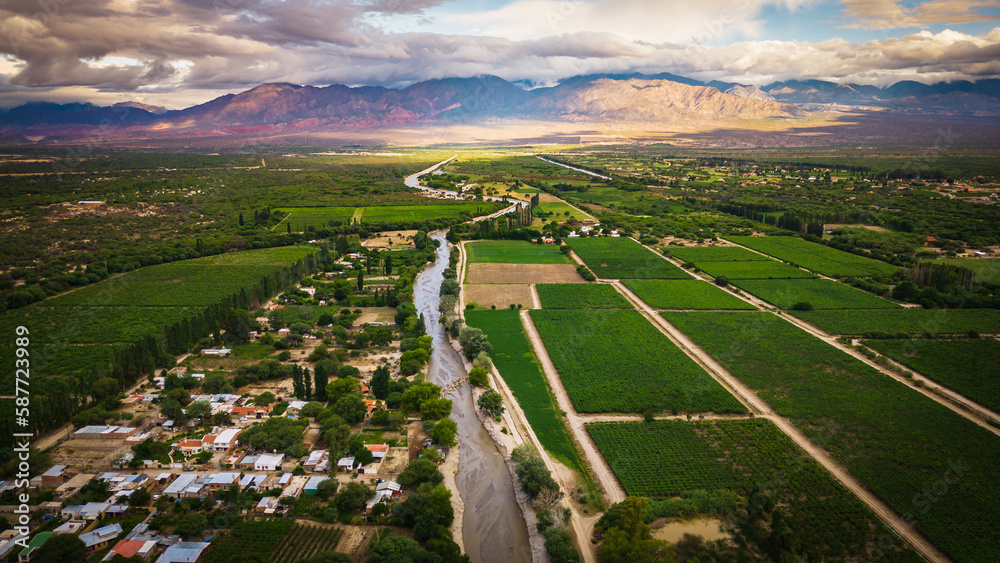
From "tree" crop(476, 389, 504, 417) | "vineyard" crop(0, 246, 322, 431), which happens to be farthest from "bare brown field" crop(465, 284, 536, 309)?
"vineyard" crop(0, 246, 322, 431)

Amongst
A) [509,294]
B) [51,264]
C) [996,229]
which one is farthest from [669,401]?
[996,229]

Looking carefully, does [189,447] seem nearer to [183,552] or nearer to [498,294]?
[183,552]

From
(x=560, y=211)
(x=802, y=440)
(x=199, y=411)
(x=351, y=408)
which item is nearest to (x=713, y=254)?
(x=560, y=211)

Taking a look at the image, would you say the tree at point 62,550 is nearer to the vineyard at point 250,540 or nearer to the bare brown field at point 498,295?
the vineyard at point 250,540

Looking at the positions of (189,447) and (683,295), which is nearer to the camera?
(189,447)

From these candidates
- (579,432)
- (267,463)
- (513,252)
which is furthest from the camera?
(513,252)

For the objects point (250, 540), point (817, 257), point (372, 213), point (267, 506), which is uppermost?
point (372, 213)

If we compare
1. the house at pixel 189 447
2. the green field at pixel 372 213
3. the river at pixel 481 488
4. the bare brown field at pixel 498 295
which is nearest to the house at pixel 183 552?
the house at pixel 189 447
